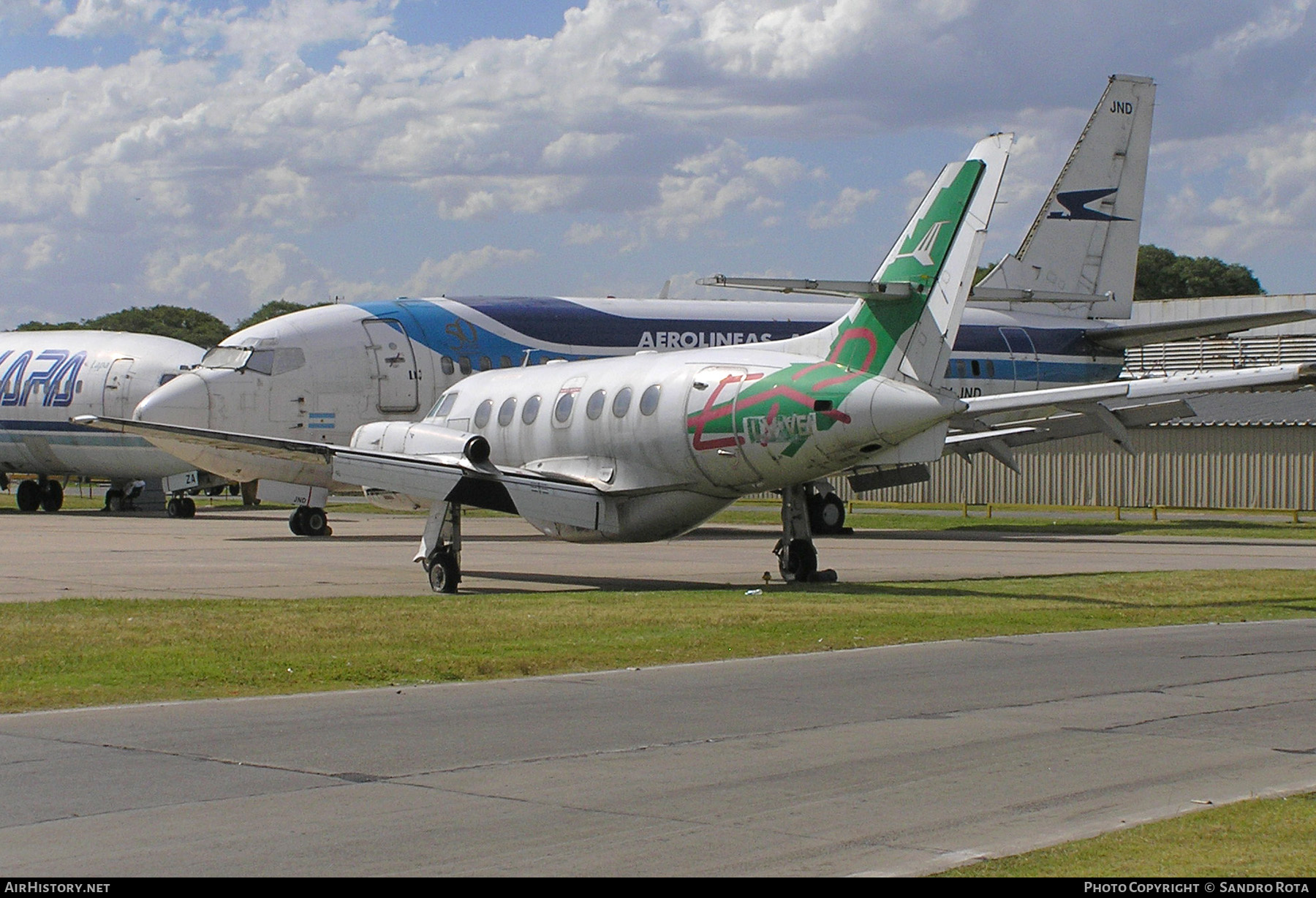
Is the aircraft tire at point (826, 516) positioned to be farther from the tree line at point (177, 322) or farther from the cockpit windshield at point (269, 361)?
the tree line at point (177, 322)

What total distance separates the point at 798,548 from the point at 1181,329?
16.9 metres

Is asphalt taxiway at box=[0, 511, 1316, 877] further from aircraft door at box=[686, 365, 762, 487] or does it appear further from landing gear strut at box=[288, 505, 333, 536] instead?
landing gear strut at box=[288, 505, 333, 536]

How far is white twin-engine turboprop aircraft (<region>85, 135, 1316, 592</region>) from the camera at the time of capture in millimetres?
18828

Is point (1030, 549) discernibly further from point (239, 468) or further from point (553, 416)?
point (239, 468)

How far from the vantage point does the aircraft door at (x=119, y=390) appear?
42125 mm

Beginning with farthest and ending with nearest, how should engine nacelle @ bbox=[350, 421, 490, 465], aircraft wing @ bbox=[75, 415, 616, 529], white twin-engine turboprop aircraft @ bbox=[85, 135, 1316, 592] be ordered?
engine nacelle @ bbox=[350, 421, 490, 465] → aircraft wing @ bbox=[75, 415, 616, 529] → white twin-engine turboprop aircraft @ bbox=[85, 135, 1316, 592]

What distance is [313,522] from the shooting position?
107 feet

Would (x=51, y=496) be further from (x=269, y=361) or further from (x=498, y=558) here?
(x=498, y=558)

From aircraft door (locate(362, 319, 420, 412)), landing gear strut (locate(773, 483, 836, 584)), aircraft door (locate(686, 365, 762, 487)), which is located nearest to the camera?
aircraft door (locate(686, 365, 762, 487))

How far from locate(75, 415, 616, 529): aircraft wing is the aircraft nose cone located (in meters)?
11.3

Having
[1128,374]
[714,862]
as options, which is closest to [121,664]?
[714,862]

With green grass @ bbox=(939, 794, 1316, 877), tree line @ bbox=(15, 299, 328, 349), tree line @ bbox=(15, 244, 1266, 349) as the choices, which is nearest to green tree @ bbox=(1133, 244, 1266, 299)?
tree line @ bbox=(15, 244, 1266, 349)

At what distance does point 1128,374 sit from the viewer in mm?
37594

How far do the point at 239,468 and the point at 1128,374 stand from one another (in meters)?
20.3
